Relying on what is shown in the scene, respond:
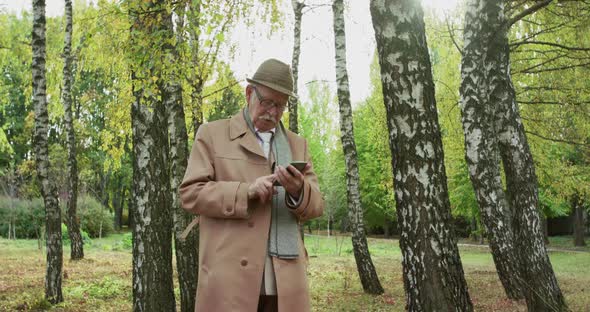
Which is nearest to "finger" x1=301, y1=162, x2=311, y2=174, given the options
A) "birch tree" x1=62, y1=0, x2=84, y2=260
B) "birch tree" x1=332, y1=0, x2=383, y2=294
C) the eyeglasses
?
the eyeglasses

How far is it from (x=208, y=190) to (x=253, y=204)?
244 millimetres

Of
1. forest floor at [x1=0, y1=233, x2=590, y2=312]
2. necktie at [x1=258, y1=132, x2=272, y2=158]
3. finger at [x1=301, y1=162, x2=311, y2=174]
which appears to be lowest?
forest floor at [x1=0, y1=233, x2=590, y2=312]

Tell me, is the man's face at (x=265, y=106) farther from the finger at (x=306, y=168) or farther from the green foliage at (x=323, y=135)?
the green foliage at (x=323, y=135)

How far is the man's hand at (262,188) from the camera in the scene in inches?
102

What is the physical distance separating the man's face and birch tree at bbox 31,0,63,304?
7349mm

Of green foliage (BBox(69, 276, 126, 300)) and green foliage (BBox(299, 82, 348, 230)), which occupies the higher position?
A: green foliage (BBox(299, 82, 348, 230))

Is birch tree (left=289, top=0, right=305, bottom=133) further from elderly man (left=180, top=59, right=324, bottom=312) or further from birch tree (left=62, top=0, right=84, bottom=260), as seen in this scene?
elderly man (left=180, top=59, right=324, bottom=312)

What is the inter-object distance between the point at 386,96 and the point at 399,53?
31 cm

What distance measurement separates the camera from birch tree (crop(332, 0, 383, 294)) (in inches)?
428

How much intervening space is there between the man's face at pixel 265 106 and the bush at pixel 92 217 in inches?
1221

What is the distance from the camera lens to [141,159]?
597cm

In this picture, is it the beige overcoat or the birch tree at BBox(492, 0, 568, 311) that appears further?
the birch tree at BBox(492, 0, 568, 311)

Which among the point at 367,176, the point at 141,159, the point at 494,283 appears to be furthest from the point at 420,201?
the point at 367,176

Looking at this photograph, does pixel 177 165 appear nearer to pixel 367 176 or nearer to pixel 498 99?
pixel 498 99
